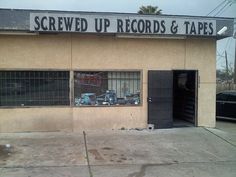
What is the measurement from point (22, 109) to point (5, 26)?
8.71 ft

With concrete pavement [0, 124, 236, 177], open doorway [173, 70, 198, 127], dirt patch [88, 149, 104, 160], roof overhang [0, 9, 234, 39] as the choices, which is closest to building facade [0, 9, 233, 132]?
roof overhang [0, 9, 234, 39]

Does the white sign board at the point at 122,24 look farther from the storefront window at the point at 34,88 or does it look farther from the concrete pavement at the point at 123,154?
the concrete pavement at the point at 123,154

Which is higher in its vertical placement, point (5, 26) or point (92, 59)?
point (5, 26)

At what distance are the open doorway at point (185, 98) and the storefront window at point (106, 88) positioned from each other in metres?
2.07

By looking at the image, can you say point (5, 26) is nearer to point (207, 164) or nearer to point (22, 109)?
point (22, 109)

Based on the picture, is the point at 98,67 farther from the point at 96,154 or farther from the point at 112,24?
the point at 96,154

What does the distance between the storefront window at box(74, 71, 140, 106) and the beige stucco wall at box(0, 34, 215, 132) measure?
23 centimetres

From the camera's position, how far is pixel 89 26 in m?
12.8

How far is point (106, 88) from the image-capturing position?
14.0 metres

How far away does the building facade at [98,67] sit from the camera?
509 inches

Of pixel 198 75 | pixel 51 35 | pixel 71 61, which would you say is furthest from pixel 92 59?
pixel 198 75

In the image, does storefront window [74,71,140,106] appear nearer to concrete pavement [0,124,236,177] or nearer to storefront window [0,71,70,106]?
storefront window [0,71,70,106]

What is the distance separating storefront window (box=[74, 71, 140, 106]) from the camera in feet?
45.1

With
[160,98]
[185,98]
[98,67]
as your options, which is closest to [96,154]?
[98,67]
